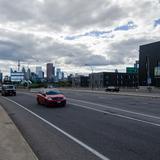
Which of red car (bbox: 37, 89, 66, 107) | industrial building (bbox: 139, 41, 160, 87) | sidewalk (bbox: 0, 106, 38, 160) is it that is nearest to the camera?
sidewalk (bbox: 0, 106, 38, 160)

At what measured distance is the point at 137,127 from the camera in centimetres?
1257

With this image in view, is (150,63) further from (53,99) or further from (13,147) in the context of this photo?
(13,147)

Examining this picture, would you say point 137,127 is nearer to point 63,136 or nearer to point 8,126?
point 63,136

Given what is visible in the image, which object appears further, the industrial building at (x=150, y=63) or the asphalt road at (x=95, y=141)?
the industrial building at (x=150, y=63)

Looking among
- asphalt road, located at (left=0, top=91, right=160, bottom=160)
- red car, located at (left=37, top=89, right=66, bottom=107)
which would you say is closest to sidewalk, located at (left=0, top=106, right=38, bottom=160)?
asphalt road, located at (left=0, top=91, right=160, bottom=160)

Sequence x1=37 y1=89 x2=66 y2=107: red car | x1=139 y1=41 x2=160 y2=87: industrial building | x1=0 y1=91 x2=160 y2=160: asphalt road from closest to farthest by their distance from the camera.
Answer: x1=0 y1=91 x2=160 y2=160: asphalt road
x1=37 y1=89 x2=66 y2=107: red car
x1=139 y1=41 x2=160 y2=87: industrial building

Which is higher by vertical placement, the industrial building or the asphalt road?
the industrial building

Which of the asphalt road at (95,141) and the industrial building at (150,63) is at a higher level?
the industrial building at (150,63)

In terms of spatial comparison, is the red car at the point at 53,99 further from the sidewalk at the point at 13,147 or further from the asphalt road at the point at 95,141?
the sidewalk at the point at 13,147

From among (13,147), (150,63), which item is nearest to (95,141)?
(13,147)

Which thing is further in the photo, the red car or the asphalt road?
the red car

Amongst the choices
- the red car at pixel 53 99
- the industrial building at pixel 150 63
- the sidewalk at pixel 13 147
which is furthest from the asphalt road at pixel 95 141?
the industrial building at pixel 150 63

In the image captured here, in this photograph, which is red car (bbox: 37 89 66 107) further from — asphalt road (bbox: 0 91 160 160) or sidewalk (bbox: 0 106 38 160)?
sidewalk (bbox: 0 106 38 160)

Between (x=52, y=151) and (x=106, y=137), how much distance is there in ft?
8.41
